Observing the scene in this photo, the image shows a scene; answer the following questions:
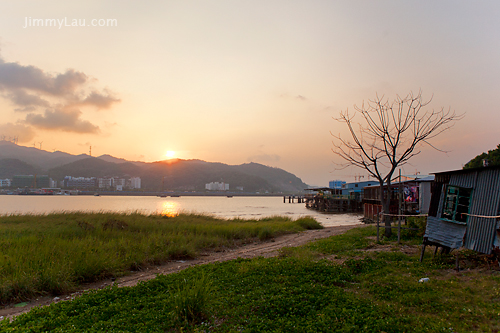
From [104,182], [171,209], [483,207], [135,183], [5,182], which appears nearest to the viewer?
[483,207]

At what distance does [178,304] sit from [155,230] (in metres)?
12.4

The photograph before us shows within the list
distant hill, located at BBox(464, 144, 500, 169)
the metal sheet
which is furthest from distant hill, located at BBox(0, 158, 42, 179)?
the metal sheet

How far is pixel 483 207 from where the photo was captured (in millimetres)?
8070

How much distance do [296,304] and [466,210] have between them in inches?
264

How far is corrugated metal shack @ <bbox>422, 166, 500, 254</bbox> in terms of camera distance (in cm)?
782

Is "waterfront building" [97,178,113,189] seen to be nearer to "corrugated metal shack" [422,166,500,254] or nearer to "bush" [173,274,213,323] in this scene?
"bush" [173,274,213,323]

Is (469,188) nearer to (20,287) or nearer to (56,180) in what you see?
(20,287)

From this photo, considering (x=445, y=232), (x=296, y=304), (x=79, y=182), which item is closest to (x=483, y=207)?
(x=445, y=232)

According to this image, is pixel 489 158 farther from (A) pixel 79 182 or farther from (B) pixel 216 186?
(A) pixel 79 182

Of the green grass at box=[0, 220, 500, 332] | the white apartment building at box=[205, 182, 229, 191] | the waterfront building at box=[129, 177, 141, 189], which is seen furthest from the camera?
the waterfront building at box=[129, 177, 141, 189]

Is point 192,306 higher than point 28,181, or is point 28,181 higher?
point 192,306

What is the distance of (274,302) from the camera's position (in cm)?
594

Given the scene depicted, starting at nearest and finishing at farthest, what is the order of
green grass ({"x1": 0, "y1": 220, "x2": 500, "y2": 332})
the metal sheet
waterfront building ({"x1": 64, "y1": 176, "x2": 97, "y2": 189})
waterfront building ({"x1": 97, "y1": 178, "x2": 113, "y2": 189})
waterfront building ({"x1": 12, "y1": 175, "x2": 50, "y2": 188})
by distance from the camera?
green grass ({"x1": 0, "y1": 220, "x2": 500, "y2": 332})
the metal sheet
waterfront building ({"x1": 12, "y1": 175, "x2": 50, "y2": 188})
waterfront building ({"x1": 64, "y1": 176, "x2": 97, "y2": 189})
waterfront building ({"x1": 97, "y1": 178, "x2": 113, "y2": 189})

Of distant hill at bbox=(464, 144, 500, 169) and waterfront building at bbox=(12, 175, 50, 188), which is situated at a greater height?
distant hill at bbox=(464, 144, 500, 169)
